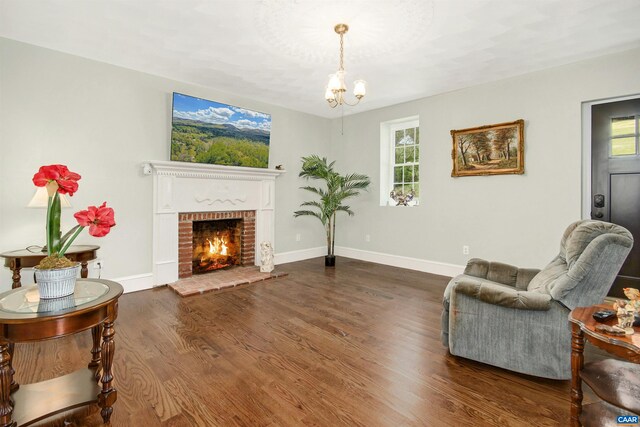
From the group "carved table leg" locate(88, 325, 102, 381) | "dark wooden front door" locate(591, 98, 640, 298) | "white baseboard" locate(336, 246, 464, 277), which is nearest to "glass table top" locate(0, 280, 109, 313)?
"carved table leg" locate(88, 325, 102, 381)

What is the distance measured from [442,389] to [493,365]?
52cm

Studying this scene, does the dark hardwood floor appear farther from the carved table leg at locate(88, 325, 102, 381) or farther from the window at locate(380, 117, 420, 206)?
the window at locate(380, 117, 420, 206)

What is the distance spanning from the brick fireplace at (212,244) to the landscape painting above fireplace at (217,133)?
2.61ft

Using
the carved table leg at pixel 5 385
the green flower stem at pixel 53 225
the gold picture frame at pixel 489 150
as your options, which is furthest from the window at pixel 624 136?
the carved table leg at pixel 5 385

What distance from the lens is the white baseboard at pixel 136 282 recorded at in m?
3.87

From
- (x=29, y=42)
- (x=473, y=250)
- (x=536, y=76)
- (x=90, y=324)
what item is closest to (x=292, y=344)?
(x=90, y=324)

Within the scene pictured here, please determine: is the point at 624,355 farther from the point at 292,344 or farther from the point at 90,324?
the point at 90,324

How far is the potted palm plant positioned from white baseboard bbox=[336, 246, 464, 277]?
58cm

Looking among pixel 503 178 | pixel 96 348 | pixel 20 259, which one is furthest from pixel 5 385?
pixel 503 178

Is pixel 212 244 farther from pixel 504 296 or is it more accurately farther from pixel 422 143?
pixel 504 296

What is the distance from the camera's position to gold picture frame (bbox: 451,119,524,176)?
13.4 ft

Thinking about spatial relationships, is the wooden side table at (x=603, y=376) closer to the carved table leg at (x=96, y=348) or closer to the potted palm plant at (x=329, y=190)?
the carved table leg at (x=96, y=348)

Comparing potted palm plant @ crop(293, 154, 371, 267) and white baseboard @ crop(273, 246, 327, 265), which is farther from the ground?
potted palm plant @ crop(293, 154, 371, 267)

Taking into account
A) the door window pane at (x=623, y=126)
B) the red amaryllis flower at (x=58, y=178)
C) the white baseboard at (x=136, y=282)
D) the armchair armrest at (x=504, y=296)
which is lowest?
the white baseboard at (x=136, y=282)
